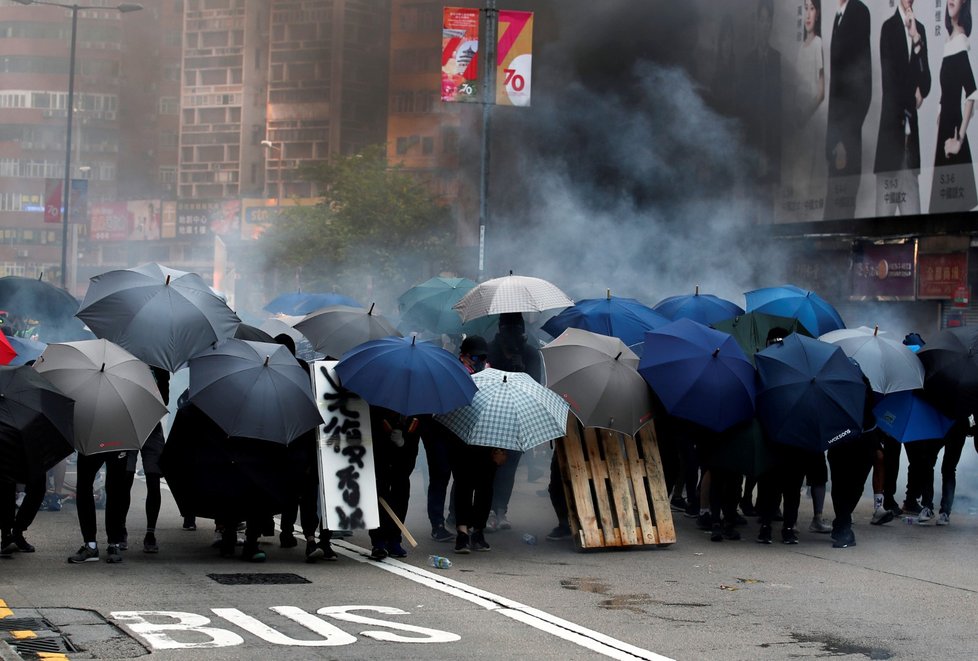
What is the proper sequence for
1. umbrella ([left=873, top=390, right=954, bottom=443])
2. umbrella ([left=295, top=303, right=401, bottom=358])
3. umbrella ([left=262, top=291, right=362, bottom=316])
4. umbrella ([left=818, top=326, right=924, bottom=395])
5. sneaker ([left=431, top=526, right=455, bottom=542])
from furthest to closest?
umbrella ([left=262, top=291, right=362, bottom=316])
umbrella ([left=873, top=390, right=954, bottom=443])
umbrella ([left=818, top=326, right=924, bottom=395])
umbrella ([left=295, top=303, right=401, bottom=358])
sneaker ([left=431, top=526, right=455, bottom=542])

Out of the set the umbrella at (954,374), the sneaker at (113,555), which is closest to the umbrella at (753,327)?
the umbrella at (954,374)

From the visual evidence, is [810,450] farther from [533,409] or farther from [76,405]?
[76,405]

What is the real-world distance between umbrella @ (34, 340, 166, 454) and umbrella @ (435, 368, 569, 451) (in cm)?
194

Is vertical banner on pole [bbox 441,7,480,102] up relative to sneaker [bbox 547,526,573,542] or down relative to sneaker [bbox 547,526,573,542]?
up

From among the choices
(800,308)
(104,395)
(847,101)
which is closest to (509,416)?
(104,395)

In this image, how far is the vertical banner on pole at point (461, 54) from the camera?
16.9m

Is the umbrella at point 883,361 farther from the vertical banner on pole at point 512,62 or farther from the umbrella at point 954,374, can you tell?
the vertical banner on pole at point 512,62

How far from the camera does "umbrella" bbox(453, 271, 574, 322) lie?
11305 millimetres

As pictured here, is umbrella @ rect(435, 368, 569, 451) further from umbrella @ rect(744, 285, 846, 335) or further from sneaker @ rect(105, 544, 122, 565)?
umbrella @ rect(744, 285, 846, 335)

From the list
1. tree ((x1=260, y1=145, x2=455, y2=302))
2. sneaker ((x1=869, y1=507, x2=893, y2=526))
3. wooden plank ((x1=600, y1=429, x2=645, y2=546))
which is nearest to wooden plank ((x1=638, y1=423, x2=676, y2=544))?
wooden plank ((x1=600, y1=429, x2=645, y2=546))

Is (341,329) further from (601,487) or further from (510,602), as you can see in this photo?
(510,602)

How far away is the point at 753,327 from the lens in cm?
1114

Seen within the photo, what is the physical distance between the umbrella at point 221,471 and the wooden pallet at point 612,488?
Answer: 212cm

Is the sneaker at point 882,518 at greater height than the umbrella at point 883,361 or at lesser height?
lesser
